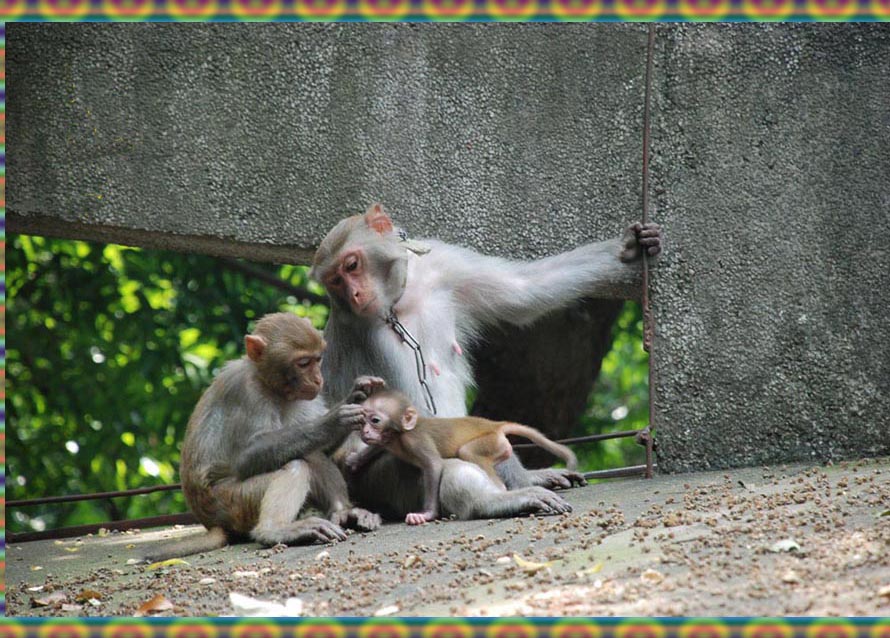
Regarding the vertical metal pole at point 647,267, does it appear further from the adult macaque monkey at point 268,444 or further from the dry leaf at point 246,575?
the dry leaf at point 246,575

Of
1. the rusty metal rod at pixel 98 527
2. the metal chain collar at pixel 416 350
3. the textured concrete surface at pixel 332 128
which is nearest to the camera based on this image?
the metal chain collar at pixel 416 350

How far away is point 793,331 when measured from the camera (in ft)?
22.0

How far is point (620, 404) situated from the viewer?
13.6 meters

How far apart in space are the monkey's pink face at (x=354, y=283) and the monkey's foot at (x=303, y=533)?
1234 millimetres

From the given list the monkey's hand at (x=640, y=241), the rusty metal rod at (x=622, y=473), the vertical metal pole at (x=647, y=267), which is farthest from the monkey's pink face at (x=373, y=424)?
the monkey's hand at (x=640, y=241)

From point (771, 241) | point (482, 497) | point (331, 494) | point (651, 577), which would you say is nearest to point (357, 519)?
point (331, 494)

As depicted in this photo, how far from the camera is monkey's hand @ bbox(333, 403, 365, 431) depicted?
19.5 feet

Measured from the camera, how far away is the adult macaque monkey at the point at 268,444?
6016 mm

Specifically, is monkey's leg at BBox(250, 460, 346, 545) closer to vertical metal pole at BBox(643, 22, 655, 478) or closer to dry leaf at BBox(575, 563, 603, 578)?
dry leaf at BBox(575, 563, 603, 578)

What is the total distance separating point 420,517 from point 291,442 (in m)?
0.81

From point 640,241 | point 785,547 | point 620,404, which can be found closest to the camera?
point 785,547

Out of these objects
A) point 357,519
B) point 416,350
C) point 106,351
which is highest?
point 416,350

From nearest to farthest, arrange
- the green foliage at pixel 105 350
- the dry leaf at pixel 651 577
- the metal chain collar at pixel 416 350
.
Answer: the dry leaf at pixel 651 577
the metal chain collar at pixel 416 350
the green foliage at pixel 105 350

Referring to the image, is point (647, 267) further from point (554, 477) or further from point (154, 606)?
point (154, 606)
